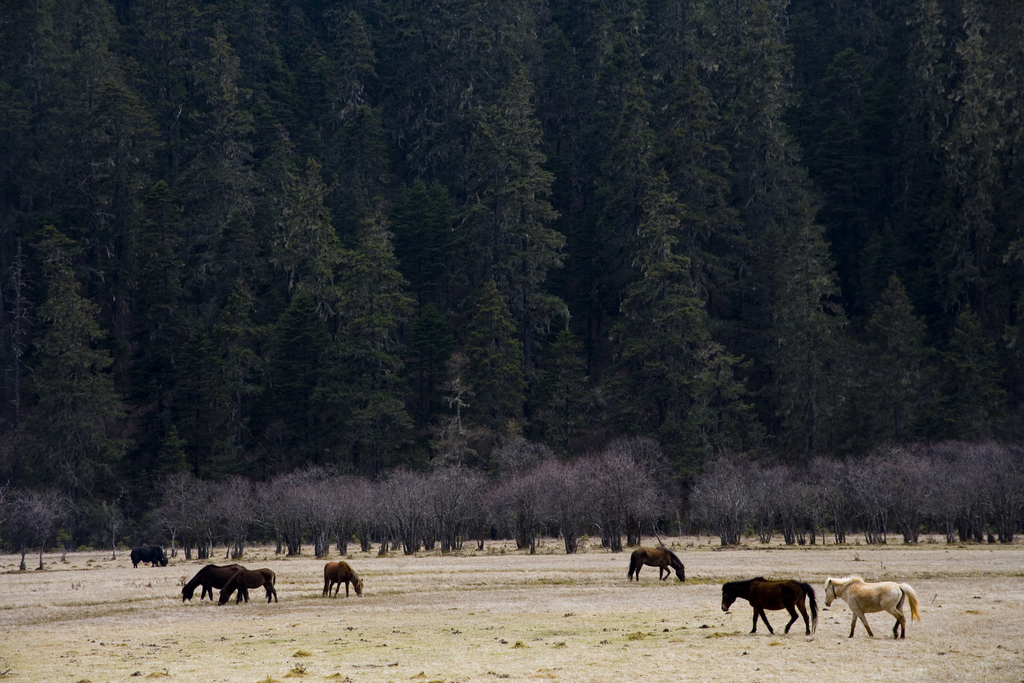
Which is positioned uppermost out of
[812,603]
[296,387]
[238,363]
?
[238,363]

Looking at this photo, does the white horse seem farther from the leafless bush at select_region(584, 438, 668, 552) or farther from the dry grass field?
the leafless bush at select_region(584, 438, 668, 552)

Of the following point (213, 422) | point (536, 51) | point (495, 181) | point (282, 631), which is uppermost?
point (536, 51)

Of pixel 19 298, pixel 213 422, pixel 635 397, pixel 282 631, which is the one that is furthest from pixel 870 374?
pixel 19 298

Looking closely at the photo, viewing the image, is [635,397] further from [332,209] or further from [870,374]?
[332,209]

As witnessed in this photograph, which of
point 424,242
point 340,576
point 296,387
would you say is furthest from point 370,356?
point 340,576

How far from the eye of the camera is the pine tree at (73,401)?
252ft

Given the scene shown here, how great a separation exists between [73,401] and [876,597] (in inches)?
2854

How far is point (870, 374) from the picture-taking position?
232 ft

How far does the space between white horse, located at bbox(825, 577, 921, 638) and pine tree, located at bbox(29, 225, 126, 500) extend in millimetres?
69174

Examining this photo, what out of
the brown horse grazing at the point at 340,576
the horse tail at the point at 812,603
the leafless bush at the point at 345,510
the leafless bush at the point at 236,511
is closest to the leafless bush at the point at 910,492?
the leafless bush at the point at 345,510

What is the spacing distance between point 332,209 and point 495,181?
Answer: 18.4 meters

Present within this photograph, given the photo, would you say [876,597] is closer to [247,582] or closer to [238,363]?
[247,582]

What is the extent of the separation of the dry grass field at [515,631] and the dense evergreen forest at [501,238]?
117 ft

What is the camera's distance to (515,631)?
21.8 meters
